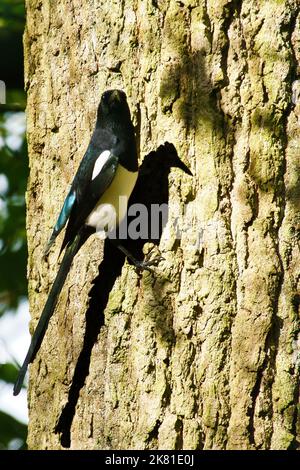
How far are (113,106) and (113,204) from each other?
1.48 feet

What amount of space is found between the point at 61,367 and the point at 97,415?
0.85ft

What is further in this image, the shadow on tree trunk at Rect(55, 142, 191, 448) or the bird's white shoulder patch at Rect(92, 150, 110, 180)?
the bird's white shoulder patch at Rect(92, 150, 110, 180)

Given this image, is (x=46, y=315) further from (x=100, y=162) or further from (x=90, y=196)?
(x=100, y=162)

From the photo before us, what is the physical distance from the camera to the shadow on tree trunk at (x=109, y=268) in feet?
9.44

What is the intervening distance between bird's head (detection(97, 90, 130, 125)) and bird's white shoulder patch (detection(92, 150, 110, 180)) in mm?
156

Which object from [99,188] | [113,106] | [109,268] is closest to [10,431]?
[109,268]

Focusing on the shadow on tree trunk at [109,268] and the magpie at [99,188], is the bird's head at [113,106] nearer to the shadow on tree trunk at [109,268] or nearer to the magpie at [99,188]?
the magpie at [99,188]

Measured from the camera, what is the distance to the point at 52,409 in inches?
116

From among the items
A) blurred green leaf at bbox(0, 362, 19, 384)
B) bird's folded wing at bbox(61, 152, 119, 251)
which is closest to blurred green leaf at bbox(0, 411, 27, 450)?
blurred green leaf at bbox(0, 362, 19, 384)

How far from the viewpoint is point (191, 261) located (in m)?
2.79

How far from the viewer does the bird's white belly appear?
3064 millimetres

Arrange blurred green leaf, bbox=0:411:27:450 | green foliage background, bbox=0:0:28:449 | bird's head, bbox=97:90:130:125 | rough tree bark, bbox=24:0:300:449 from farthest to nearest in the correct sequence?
green foliage background, bbox=0:0:28:449 < blurred green leaf, bbox=0:411:27:450 < bird's head, bbox=97:90:130:125 < rough tree bark, bbox=24:0:300:449

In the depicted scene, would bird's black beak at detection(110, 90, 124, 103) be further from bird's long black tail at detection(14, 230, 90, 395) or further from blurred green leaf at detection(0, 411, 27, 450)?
blurred green leaf at detection(0, 411, 27, 450)

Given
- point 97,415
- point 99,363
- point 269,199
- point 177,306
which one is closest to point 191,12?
point 269,199
